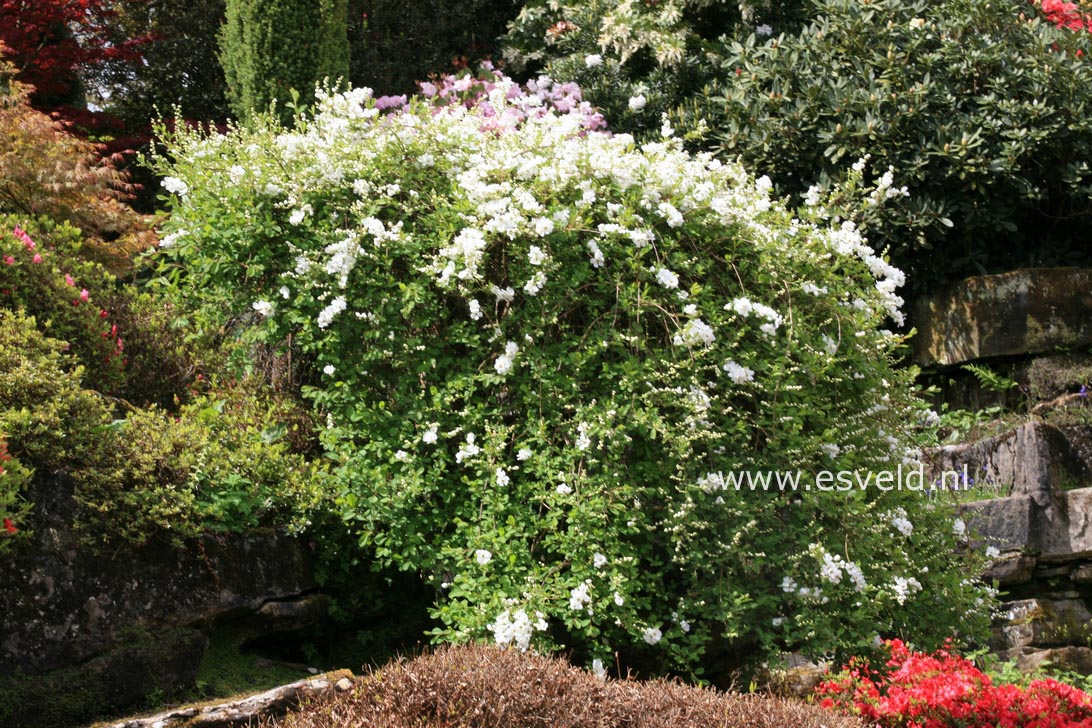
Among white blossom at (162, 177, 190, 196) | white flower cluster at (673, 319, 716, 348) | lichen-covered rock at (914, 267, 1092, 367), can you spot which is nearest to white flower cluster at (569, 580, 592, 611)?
white flower cluster at (673, 319, 716, 348)

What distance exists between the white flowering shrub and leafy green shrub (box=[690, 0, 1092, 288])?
3105 mm

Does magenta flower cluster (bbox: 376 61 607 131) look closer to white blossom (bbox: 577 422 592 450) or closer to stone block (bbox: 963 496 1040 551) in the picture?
stone block (bbox: 963 496 1040 551)

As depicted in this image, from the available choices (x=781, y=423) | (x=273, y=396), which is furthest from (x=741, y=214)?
(x=273, y=396)

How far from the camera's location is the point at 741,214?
4621 millimetres

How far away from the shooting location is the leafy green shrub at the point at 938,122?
754 cm

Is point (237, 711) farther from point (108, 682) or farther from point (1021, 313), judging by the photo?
point (1021, 313)

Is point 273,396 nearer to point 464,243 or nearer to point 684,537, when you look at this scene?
point 464,243

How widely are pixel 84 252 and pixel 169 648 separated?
3.43 meters

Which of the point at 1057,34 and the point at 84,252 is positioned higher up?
the point at 1057,34

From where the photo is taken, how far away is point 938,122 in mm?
7664

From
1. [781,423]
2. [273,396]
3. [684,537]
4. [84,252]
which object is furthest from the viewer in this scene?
[84,252]

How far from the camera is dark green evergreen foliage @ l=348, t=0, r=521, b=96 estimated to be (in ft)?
37.8

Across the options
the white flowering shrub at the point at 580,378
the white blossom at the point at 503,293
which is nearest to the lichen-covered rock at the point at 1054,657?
the white flowering shrub at the point at 580,378

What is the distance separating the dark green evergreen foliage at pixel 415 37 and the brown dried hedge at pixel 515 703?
9288 mm
